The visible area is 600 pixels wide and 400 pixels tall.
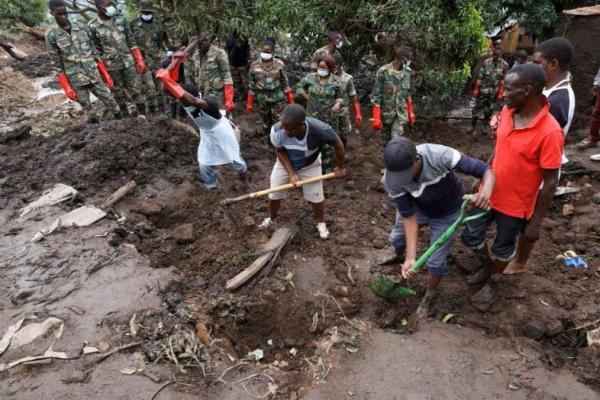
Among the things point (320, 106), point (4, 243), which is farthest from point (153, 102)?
point (4, 243)

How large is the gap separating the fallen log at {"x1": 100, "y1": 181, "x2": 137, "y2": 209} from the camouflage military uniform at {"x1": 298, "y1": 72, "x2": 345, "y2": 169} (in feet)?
8.69

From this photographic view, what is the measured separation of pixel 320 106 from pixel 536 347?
3.96m

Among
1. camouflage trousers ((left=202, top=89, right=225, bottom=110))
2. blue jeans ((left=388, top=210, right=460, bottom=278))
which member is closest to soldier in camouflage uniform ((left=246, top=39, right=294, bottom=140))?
camouflage trousers ((left=202, top=89, right=225, bottom=110))

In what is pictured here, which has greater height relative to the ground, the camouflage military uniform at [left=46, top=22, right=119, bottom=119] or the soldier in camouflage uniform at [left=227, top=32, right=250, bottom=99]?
the camouflage military uniform at [left=46, top=22, right=119, bottom=119]

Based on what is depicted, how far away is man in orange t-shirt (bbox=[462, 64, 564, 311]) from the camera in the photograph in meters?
2.76

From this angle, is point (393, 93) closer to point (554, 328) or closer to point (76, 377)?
point (554, 328)

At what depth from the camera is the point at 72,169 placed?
5.37 meters

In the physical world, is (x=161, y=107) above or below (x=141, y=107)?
below

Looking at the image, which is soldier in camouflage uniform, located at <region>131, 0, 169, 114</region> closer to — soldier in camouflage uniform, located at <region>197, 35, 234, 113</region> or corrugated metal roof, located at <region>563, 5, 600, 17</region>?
soldier in camouflage uniform, located at <region>197, 35, 234, 113</region>

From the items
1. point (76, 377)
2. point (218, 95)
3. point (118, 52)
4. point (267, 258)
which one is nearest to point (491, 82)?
point (218, 95)

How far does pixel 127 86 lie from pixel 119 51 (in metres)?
0.57

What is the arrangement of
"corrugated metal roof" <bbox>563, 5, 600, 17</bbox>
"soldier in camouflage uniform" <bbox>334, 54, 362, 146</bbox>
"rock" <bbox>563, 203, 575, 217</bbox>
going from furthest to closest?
"corrugated metal roof" <bbox>563, 5, 600, 17</bbox>
"soldier in camouflage uniform" <bbox>334, 54, 362, 146</bbox>
"rock" <bbox>563, 203, 575, 217</bbox>

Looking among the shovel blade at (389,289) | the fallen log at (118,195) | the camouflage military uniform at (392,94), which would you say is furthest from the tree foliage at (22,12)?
the shovel blade at (389,289)

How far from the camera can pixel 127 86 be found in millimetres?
6988
